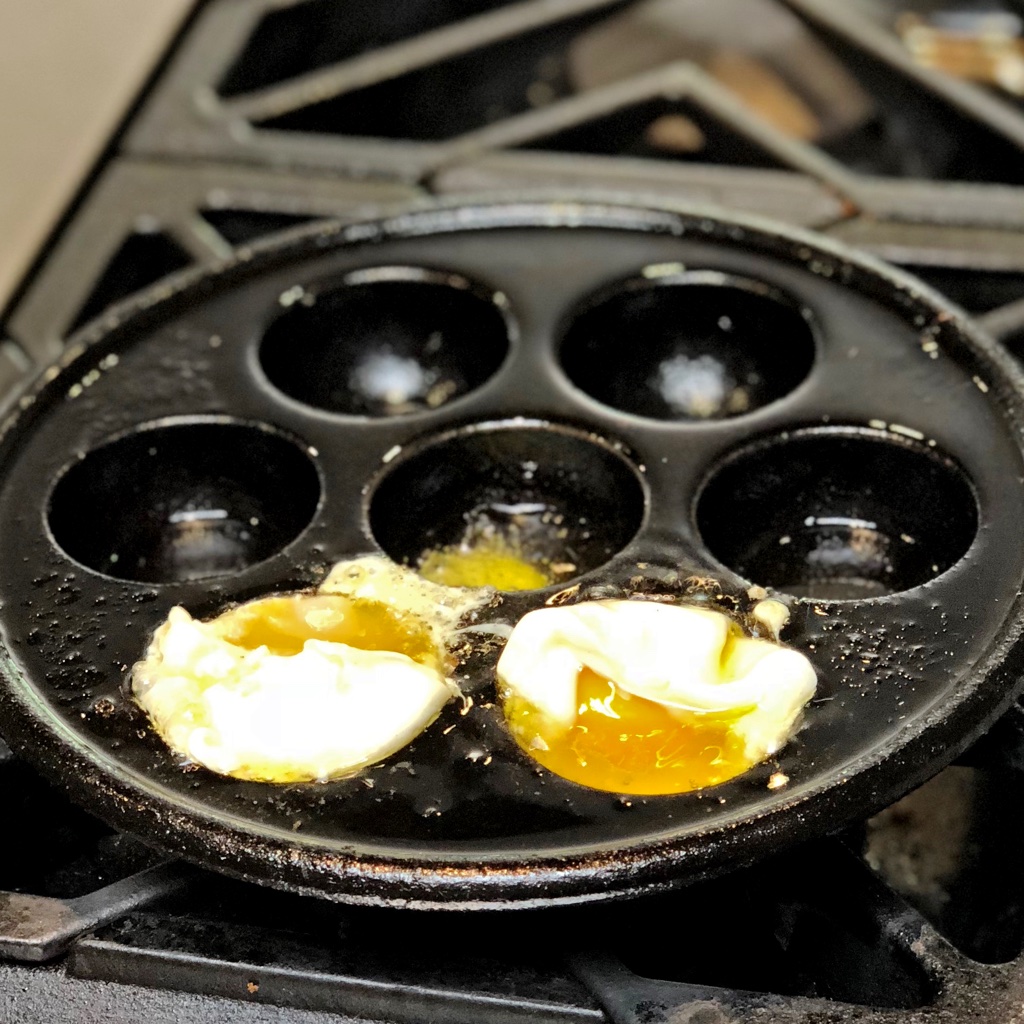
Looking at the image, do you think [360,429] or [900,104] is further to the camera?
[900,104]

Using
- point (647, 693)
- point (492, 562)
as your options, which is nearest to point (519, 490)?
point (492, 562)

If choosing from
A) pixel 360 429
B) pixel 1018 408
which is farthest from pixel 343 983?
pixel 1018 408

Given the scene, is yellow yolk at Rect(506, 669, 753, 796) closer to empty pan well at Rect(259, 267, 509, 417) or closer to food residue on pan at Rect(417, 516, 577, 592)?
food residue on pan at Rect(417, 516, 577, 592)

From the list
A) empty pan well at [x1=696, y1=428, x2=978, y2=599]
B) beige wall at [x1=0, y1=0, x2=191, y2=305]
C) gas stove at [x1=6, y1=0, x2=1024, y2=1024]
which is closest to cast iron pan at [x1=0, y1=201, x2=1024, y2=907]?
empty pan well at [x1=696, y1=428, x2=978, y2=599]

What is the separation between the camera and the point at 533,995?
4.31 ft

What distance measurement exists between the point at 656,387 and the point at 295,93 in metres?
1.18

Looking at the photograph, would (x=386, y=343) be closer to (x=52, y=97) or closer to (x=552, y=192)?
(x=552, y=192)

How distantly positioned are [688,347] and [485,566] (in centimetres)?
53

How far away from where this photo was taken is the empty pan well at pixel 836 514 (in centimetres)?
179

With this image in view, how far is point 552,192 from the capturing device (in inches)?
90.7

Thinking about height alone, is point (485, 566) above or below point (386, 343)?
below

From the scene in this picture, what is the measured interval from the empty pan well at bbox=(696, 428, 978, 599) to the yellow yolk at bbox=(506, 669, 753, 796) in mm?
370

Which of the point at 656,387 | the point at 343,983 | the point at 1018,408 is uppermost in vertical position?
the point at 1018,408

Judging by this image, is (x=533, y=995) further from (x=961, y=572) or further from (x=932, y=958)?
(x=961, y=572)
